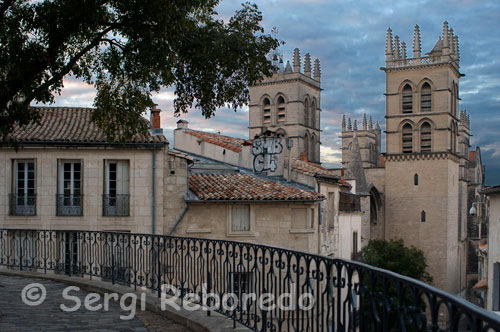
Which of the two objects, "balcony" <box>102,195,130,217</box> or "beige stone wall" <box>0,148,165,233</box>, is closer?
"beige stone wall" <box>0,148,165,233</box>

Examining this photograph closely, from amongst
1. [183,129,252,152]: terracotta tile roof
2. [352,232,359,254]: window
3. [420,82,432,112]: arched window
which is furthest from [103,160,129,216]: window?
[420,82,432,112]: arched window

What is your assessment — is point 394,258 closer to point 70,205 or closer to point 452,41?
point 70,205

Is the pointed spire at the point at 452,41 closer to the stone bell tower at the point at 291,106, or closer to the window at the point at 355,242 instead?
the stone bell tower at the point at 291,106

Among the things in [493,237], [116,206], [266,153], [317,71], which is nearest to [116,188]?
[116,206]

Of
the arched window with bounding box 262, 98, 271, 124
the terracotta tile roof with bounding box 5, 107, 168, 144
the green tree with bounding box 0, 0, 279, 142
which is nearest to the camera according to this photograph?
the green tree with bounding box 0, 0, 279, 142

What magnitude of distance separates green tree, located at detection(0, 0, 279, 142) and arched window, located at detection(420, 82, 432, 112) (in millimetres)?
60882

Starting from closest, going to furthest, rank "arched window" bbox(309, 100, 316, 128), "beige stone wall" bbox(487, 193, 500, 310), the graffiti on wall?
"beige stone wall" bbox(487, 193, 500, 310)
the graffiti on wall
"arched window" bbox(309, 100, 316, 128)

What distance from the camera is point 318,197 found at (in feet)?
88.9

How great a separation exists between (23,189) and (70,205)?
7.05ft

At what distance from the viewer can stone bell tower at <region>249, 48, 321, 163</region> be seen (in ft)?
266

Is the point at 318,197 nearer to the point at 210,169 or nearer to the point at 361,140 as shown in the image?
the point at 210,169

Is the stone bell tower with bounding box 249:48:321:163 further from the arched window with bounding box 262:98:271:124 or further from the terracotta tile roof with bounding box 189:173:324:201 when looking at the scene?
the terracotta tile roof with bounding box 189:173:324:201

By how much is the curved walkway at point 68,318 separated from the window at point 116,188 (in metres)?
16.3

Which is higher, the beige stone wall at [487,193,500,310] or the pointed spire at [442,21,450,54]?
the pointed spire at [442,21,450,54]
